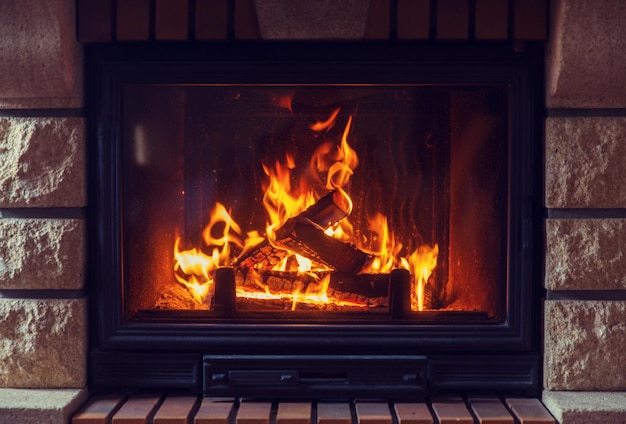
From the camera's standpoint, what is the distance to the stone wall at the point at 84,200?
1.56 m

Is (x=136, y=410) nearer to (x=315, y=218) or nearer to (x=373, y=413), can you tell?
(x=373, y=413)

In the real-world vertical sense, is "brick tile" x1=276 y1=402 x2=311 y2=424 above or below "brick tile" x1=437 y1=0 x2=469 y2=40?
below

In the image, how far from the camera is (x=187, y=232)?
1.87 m

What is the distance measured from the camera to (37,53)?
155 centimetres

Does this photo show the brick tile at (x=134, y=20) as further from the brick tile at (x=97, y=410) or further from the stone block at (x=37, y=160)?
the brick tile at (x=97, y=410)

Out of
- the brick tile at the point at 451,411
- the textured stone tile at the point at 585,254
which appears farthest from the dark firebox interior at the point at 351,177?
the brick tile at the point at 451,411

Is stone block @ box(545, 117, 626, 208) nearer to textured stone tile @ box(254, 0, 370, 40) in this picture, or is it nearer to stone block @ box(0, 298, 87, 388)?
textured stone tile @ box(254, 0, 370, 40)

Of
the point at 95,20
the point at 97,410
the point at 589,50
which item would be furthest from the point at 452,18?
the point at 97,410

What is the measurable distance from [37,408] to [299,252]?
0.67 metres

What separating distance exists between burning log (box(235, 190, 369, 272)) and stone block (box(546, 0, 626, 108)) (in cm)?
57

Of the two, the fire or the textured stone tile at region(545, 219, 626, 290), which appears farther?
the fire

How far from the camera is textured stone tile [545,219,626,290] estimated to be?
5.18ft

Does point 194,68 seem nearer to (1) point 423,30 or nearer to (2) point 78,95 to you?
(2) point 78,95

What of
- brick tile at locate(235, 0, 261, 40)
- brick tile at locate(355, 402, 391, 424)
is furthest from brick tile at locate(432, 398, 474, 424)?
brick tile at locate(235, 0, 261, 40)
